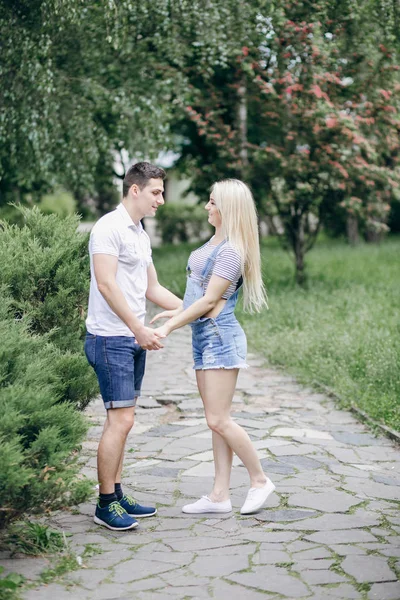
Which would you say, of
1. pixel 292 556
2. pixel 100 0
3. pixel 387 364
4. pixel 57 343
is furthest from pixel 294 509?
pixel 100 0

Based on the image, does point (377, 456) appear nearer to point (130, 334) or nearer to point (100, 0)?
point (130, 334)

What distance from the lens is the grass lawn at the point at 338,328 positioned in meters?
9.35

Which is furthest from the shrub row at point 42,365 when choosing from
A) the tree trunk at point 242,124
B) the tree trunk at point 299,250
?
the tree trunk at point 299,250

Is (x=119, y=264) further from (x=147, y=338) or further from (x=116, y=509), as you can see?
(x=116, y=509)

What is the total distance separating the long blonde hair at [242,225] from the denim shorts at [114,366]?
0.84 metres

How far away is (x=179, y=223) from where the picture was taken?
3450 centimetres

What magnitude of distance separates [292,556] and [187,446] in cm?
256

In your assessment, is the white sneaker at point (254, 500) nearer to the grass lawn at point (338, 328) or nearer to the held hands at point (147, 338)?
the held hands at point (147, 338)

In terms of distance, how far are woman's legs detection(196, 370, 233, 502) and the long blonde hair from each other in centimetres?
67

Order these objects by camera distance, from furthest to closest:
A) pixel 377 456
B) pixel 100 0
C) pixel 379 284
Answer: pixel 379 284, pixel 100 0, pixel 377 456

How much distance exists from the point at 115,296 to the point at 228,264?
2.46 feet

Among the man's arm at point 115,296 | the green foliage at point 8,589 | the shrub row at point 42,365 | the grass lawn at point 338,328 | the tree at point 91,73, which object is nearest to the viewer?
the green foliage at point 8,589

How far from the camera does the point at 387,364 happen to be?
9.59 m

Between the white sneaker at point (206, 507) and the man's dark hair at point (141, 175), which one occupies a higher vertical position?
the man's dark hair at point (141, 175)
